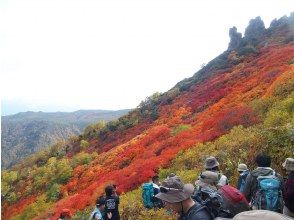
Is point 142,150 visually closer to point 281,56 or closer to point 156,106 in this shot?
point 281,56

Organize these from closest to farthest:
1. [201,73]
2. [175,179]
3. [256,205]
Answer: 1. [175,179]
2. [256,205]
3. [201,73]

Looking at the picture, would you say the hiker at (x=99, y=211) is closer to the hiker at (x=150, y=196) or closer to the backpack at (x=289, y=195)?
the hiker at (x=150, y=196)

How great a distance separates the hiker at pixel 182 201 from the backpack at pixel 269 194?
9.36 ft

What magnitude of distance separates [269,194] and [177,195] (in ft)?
9.92

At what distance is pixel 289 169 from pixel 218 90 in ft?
125

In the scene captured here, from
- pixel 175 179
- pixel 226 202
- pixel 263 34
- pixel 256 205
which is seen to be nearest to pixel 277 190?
pixel 256 205

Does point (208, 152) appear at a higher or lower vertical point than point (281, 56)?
lower

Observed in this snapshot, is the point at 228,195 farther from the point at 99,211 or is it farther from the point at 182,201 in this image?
the point at 99,211

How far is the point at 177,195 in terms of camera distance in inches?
183

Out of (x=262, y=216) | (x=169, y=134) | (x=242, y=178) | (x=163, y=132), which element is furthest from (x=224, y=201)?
(x=163, y=132)

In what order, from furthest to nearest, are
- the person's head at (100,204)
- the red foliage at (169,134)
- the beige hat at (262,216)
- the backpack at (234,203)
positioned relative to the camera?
the red foliage at (169,134) → the person's head at (100,204) → the backpack at (234,203) → the beige hat at (262,216)

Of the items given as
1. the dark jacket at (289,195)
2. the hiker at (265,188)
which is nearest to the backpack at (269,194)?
the hiker at (265,188)

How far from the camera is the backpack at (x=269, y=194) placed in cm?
707

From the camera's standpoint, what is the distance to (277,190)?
715 centimetres
